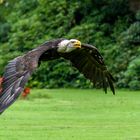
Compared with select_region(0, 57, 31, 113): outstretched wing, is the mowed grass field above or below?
below

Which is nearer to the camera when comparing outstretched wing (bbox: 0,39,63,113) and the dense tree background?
outstretched wing (bbox: 0,39,63,113)

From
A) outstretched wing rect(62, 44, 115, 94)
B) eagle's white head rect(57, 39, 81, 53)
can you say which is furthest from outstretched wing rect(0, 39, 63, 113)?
outstretched wing rect(62, 44, 115, 94)

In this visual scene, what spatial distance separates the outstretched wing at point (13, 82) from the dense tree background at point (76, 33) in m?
12.0

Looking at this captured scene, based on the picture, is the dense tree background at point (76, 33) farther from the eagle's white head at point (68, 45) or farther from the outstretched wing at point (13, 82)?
the outstretched wing at point (13, 82)

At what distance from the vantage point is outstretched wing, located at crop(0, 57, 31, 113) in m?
10.0

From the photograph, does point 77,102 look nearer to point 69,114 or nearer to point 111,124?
point 69,114

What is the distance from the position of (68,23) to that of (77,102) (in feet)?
23.0

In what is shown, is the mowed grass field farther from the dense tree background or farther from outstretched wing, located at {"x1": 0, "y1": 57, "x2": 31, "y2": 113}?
the dense tree background

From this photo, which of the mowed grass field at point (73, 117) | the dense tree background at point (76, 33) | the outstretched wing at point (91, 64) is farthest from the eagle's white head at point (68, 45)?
the dense tree background at point (76, 33)

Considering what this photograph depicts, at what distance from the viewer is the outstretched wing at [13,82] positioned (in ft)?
32.8

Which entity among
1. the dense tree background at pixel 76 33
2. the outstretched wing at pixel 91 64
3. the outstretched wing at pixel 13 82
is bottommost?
the dense tree background at pixel 76 33

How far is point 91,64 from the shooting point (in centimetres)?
1305

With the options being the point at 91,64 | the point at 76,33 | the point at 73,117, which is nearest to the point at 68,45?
the point at 91,64

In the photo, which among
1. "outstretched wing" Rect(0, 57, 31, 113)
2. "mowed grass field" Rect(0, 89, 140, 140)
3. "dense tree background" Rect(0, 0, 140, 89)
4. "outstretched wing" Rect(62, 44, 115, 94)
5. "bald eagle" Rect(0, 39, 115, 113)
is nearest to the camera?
"outstretched wing" Rect(0, 57, 31, 113)
